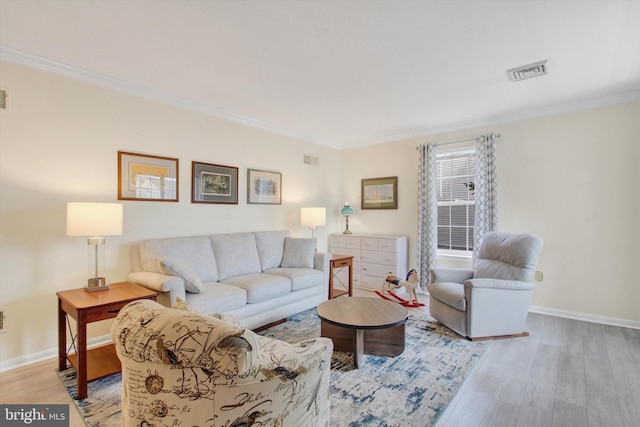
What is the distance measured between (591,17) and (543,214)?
2.37m

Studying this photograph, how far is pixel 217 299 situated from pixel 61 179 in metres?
1.68

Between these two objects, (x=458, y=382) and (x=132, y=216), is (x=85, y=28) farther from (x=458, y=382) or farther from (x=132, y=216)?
(x=458, y=382)

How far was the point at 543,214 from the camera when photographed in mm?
3717

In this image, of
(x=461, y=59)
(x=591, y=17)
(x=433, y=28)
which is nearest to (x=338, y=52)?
(x=433, y=28)

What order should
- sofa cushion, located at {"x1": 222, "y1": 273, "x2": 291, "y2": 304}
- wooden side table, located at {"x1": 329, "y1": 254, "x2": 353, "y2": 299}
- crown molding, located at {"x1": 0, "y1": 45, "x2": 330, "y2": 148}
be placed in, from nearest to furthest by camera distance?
crown molding, located at {"x1": 0, "y1": 45, "x2": 330, "y2": 148} < sofa cushion, located at {"x1": 222, "y1": 273, "x2": 291, "y2": 304} < wooden side table, located at {"x1": 329, "y1": 254, "x2": 353, "y2": 299}

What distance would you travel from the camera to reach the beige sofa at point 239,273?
2.61 m

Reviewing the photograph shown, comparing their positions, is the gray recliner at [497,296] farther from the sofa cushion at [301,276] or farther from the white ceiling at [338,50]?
the white ceiling at [338,50]

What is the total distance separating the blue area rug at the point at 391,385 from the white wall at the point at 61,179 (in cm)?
69

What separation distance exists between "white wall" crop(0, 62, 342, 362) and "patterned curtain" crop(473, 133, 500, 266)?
346 cm

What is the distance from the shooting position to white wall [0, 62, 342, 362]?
2387 millimetres

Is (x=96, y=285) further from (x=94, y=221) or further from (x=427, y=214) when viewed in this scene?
(x=427, y=214)

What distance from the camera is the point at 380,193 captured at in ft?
16.8

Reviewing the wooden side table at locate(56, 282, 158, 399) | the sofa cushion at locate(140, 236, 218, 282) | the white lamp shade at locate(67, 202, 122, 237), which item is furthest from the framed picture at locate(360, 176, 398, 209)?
the white lamp shade at locate(67, 202, 122, 237)

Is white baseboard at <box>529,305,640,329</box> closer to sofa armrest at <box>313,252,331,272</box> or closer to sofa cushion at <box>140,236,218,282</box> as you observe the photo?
sofa armrest at <box>313,252,331,272</box>
